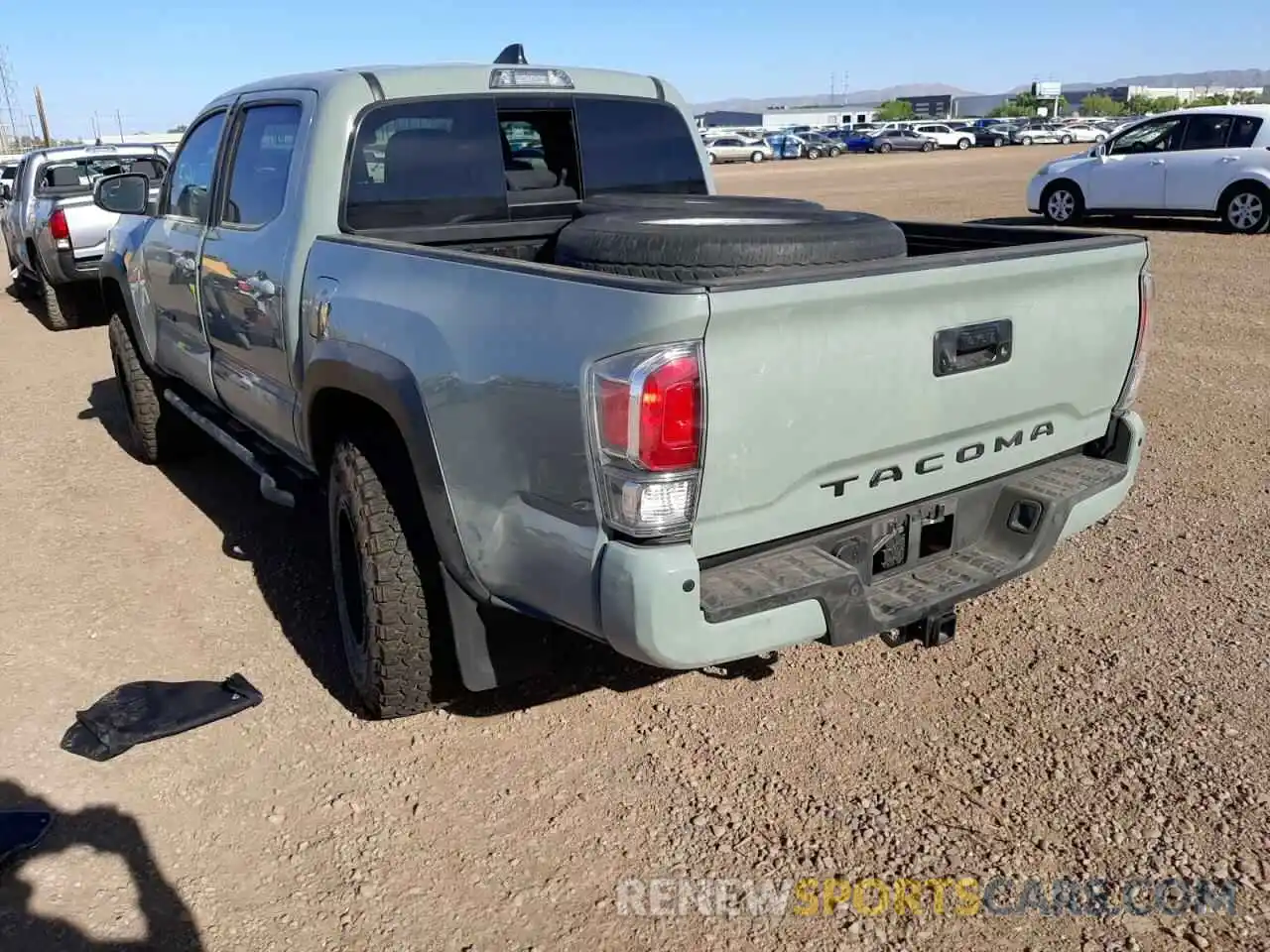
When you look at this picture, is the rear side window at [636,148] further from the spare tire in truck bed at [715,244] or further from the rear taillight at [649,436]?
the rear taillight at [649,436]

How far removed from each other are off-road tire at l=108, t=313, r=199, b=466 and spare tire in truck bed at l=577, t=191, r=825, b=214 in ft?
10.7

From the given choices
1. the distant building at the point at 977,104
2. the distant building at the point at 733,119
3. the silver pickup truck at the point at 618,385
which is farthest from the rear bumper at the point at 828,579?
the distant building at the point at 977,104

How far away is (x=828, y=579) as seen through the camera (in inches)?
102

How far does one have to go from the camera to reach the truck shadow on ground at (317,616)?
3211 millimetres

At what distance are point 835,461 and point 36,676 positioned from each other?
10.00 ft

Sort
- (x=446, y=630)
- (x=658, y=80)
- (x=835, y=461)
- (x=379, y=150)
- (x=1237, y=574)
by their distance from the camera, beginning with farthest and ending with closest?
1. (x=658, y=80)
2. (x=1237, y=574)
3. (x=379, y=150)
4. (x=446, y=630)
5. (x=835, y=461)

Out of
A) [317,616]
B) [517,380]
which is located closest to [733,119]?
[317,616]

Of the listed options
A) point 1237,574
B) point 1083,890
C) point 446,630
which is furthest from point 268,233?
point 1237,574

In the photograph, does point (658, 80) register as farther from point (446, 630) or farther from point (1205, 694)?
point (1205, 694)

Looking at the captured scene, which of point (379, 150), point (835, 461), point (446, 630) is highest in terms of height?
point (379, 150)

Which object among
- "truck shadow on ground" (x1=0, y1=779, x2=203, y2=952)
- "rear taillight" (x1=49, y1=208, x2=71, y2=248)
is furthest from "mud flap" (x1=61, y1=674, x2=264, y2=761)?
"rear taillight" (x1=49, y1=208, x2=71, y2=248)

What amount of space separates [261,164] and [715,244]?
2301 mm

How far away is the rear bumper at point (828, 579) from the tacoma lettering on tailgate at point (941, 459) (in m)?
0.11

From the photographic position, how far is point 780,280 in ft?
7.90
